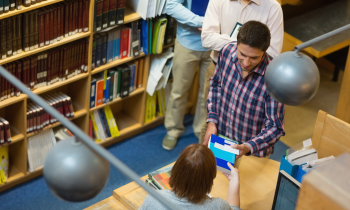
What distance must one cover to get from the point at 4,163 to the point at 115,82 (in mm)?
1048

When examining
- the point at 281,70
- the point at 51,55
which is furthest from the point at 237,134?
the point at 51,55

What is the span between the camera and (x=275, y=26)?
291cm

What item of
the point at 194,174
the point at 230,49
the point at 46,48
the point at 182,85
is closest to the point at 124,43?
the point at 182,85

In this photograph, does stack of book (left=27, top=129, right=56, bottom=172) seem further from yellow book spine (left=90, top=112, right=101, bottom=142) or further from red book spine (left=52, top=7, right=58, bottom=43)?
red book spine (left=52, top=7, right=58, bottom=43)

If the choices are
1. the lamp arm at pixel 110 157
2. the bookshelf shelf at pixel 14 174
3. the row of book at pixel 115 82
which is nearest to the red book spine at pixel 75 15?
the row of book at pixel 115 82

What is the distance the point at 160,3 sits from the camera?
3.50 m

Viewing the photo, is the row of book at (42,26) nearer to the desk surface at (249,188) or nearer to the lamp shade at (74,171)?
the desk surface at (249,188)

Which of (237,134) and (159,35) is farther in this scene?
(159,35)

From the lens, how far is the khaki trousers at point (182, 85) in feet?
11.8

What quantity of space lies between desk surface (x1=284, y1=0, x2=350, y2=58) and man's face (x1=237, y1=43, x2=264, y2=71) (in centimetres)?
169

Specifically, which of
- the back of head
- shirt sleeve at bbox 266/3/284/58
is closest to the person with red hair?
the back of head

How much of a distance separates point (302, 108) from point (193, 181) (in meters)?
3.15

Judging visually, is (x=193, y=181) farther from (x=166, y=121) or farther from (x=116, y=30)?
(x=166, y=121)

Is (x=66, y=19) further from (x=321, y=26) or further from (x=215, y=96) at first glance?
(x=321, y=26)
